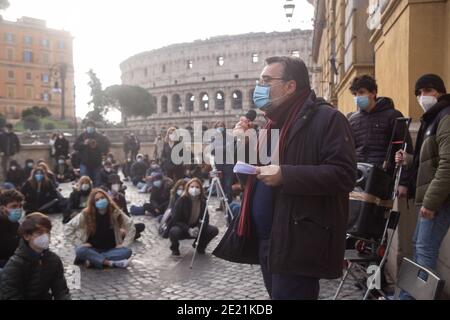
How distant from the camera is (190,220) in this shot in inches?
313

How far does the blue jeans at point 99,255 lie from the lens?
680 cm

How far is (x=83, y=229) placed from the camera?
713cm

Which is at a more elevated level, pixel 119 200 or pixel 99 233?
pixel 119 200

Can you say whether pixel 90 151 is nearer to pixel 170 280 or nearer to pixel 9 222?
pixel 9 222

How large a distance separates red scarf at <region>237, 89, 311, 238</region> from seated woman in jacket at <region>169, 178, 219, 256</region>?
15.7 feet

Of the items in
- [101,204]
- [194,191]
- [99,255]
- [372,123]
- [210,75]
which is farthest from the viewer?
[210,75]

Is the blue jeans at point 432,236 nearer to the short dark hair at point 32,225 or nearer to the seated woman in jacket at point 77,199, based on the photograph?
the short dark hair at point 32,225

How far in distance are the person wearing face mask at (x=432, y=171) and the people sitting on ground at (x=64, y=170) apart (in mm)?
17486

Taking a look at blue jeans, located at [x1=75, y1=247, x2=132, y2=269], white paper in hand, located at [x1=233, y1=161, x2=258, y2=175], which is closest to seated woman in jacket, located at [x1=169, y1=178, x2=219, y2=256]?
blue jeans, located at [x1=75, y1=247, x2=132, y2=269]

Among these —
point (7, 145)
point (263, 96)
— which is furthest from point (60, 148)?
point (263, 96)

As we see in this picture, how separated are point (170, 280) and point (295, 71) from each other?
4074 mm

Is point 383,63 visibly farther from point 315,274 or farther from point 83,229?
point 315,274

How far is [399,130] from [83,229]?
452 cm

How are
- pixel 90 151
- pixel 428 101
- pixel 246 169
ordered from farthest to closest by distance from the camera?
pixel 90 151
pixel 428 101
pixel 246 169
